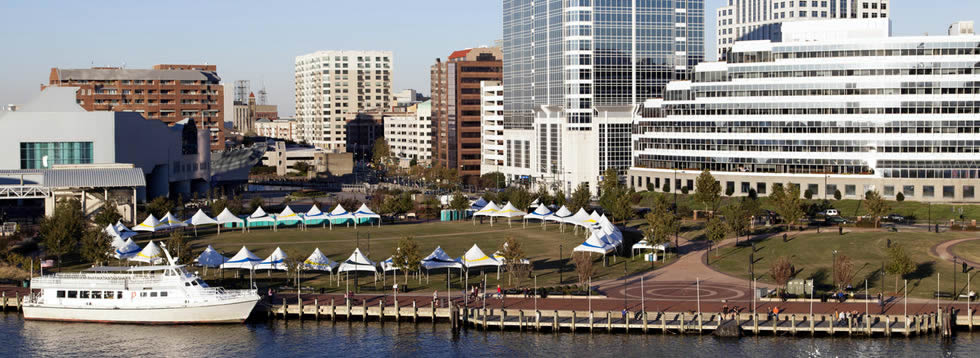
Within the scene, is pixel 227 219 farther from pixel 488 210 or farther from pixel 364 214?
pixel 488 210

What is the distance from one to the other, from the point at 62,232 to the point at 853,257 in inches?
2949

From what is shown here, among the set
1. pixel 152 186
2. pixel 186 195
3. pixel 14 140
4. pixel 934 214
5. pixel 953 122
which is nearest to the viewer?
pixel 934 214

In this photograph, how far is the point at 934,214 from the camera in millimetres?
145375

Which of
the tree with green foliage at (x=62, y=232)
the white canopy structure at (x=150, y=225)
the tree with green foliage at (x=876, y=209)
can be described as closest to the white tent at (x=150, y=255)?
the tree with green foliage at (x=62, y=232)

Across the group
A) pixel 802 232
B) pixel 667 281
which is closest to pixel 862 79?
pixel 802 232

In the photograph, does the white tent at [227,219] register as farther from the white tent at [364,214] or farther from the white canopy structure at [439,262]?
the white canopy structure at [439,262]

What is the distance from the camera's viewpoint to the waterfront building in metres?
157

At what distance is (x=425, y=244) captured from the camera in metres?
128

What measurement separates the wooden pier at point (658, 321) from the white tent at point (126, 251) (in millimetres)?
28848

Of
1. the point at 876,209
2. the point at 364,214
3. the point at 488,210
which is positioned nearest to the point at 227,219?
the point at 364,214

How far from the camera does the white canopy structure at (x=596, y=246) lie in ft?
355

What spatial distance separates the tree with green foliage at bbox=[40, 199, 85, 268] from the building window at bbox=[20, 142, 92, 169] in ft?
147

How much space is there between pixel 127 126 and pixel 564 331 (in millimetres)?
108909

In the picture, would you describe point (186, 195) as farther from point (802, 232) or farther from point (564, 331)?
point (564, 331)
